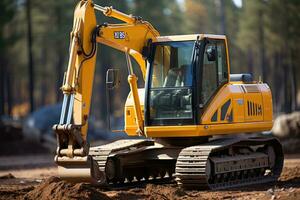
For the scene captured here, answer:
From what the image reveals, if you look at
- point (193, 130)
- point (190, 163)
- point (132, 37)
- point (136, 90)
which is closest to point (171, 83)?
point (136, 90)

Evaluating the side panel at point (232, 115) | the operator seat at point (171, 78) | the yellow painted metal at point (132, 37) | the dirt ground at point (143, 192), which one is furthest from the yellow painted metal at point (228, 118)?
the dirt ground at point (143, 192)

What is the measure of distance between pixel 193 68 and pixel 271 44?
114 feet

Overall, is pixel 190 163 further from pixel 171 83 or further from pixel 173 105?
pixel 171 83

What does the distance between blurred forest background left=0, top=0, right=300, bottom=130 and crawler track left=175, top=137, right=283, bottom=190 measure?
1309cm

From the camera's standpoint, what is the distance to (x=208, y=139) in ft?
52.0

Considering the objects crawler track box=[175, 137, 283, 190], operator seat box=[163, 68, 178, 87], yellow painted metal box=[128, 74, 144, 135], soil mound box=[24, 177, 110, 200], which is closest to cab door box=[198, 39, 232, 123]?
operator seat box=[163, 68, 178, 87]

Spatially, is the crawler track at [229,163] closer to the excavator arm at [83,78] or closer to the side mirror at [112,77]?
the excavator arm at [83,78]

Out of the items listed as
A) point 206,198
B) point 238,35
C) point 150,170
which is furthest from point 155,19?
point 206,198

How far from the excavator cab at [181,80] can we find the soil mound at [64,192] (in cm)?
300

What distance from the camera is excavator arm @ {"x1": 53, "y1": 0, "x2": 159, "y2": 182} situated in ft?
43.1

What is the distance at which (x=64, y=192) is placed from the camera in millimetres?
12180

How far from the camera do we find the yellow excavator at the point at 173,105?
46.2 ft

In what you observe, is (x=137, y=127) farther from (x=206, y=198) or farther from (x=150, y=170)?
(x=206, y=198)

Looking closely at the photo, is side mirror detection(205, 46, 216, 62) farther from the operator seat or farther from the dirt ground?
the dirt ground
